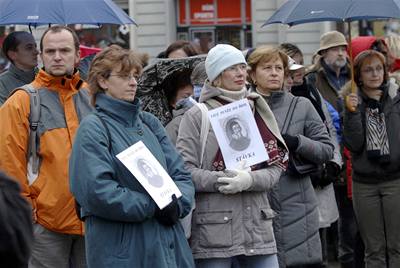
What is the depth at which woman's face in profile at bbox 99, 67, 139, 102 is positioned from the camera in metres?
4.89

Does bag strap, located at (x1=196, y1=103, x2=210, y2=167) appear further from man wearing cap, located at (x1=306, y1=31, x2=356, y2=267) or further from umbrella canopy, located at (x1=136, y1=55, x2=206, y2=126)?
man wearing cap, located at (x1=306, y1=31, x2=356, y2=267)

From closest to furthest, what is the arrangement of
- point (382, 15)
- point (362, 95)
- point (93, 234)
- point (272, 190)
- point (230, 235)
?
point (93, 234) < point (230, 235) < point (272, 190) < point (382, 15) < point (362, 95)

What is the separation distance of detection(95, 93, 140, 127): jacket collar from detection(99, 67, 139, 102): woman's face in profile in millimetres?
39

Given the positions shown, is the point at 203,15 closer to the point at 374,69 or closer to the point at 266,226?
the point at 374,69

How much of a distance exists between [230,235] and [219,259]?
0.49 feet

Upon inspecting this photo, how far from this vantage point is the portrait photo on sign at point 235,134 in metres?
5.41

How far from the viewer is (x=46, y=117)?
5.48m

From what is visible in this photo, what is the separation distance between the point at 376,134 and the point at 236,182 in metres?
2.13

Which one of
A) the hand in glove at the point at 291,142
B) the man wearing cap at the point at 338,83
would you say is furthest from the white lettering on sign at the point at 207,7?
the hand in glove at the point at 291,142

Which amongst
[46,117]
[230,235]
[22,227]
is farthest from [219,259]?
[22,227]

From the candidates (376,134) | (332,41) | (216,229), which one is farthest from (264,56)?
(332,41)

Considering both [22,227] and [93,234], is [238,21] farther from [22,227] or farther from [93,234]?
[22,227]

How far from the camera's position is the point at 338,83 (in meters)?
9.05

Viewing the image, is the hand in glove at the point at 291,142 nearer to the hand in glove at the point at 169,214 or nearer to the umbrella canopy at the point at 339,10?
the umbrella canopy at the point at 339,10
